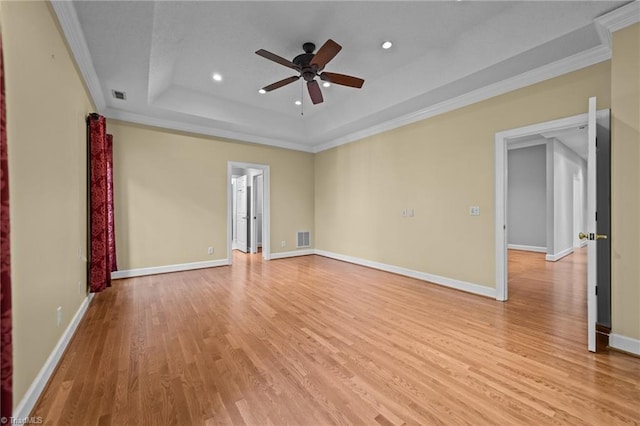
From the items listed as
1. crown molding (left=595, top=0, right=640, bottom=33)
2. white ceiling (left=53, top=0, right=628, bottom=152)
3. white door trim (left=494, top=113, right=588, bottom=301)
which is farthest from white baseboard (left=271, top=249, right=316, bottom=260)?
crown molding (left=595, top=0, right=640, bottom=33)

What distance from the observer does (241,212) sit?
7.84 metres

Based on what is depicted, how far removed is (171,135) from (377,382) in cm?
512

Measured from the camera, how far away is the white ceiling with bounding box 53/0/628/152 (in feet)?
8.15

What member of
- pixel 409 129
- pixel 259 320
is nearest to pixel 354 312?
pixel 259 320

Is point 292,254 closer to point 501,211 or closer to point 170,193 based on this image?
point 170,193

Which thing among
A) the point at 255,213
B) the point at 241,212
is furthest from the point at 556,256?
the point at 241,212

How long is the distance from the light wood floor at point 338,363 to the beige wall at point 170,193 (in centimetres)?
126

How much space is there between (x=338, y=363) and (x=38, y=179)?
2.50m

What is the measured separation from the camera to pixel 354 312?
3035mm

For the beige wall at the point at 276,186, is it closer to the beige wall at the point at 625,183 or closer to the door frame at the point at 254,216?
the beige wall at the point at 625,183

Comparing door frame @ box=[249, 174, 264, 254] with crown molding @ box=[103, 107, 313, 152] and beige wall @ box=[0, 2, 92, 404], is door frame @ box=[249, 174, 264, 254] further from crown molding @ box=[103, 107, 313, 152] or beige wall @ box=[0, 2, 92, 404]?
beige wall @ box=[0, 2, 92, 404]

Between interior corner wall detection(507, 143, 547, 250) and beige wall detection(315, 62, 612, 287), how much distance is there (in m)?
5.18

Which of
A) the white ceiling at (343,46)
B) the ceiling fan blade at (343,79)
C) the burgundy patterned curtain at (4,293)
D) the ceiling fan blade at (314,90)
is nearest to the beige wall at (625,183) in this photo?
the white ceiling at (343,46)

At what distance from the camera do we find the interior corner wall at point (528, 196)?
7266 mm
